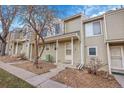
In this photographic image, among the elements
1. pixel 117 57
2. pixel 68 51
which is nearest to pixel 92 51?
pixel 117 57

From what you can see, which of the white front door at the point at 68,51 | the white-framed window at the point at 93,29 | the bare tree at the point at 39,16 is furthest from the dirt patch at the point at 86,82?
the white front door at the point at 68,51

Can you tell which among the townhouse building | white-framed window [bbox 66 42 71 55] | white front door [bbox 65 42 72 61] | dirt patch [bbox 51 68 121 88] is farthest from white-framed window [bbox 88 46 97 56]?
dirt patch [bbox 51 68 121 88]

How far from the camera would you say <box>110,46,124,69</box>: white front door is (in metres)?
7.52

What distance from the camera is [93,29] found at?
29.2 ft

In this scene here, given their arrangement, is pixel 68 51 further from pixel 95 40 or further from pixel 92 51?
pixel 95 40

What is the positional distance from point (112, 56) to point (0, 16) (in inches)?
587

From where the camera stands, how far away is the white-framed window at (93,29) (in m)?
8.62

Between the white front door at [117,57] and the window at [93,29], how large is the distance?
1.86 m

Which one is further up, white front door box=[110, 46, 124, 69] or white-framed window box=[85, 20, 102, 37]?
white-framed window box=[85, 20, 102, 37]

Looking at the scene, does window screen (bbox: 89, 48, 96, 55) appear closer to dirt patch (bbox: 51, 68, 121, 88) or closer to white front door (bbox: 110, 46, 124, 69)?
white front door (bbox: 110, 46, 124, 69)
